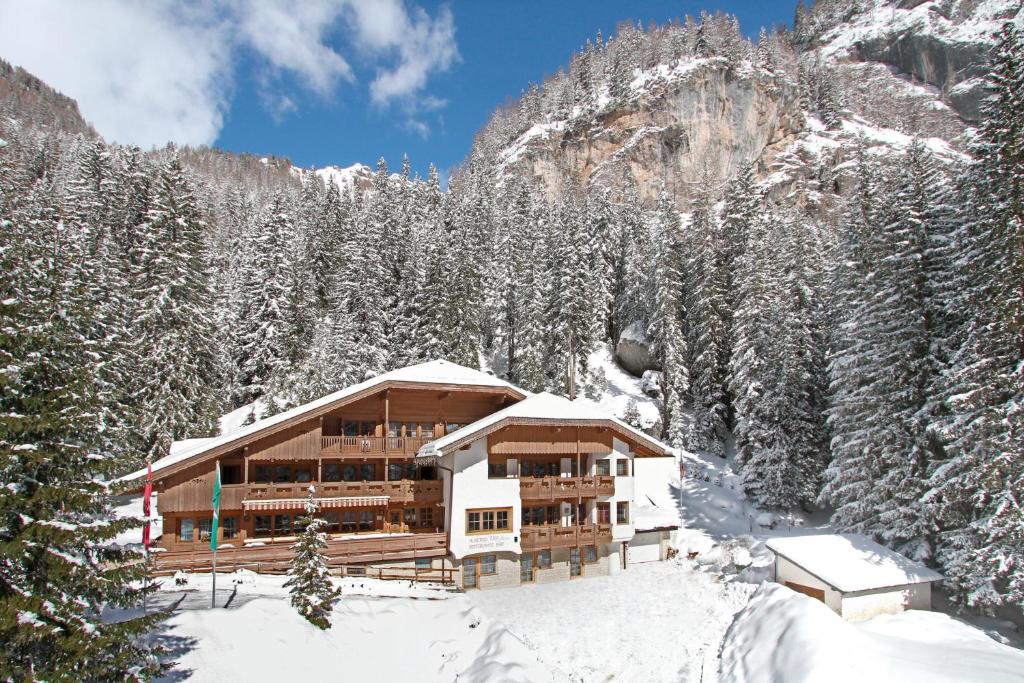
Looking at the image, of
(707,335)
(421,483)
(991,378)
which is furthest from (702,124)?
(421,483)

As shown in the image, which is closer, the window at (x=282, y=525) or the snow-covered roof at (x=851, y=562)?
the snow-covered roof at (x=851, y=562)

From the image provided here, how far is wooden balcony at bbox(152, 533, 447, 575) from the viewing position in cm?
2239

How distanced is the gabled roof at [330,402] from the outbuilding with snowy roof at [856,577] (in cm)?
1595

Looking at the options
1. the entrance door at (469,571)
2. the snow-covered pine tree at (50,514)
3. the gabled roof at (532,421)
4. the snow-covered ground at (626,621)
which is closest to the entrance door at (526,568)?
the snow-covered ground at (626,621)

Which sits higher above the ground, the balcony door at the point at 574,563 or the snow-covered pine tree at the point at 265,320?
the snow-covered pine tree at the point at 265,320

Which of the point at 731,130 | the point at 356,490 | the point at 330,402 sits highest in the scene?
the point at 731,130

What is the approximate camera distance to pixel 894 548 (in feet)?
86.7

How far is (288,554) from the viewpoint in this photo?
24078 millimetres

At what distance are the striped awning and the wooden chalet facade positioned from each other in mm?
53

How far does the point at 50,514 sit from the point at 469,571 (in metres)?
20.4

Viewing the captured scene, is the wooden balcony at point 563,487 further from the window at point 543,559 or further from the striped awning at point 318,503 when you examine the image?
the striped awning at point 318,503

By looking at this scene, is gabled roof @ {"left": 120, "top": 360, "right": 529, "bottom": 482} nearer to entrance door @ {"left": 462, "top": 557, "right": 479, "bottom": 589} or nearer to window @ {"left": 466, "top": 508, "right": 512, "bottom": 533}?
window @ {"left": 466, "top": 508, "right": 512, "bottom": 533}

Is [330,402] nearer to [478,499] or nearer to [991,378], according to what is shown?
[478,499]

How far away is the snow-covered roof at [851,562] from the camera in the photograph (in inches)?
902
